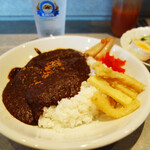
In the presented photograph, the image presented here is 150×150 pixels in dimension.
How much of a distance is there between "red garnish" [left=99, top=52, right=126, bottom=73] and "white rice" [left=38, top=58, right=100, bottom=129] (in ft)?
1.89

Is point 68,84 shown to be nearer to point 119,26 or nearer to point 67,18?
point 119,26

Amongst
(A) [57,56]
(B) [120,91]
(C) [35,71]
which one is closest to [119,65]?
(B) [120,91]

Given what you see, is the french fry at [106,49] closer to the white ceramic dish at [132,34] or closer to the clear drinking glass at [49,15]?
the white ceramic dish at [132,34]

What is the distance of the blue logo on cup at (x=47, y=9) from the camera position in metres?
2.19

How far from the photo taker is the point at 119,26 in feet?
9.38

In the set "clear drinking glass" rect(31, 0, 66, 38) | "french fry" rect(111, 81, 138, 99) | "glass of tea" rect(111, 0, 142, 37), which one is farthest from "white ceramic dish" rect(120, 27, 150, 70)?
"french fry" rect(111, 81, 138, 99)

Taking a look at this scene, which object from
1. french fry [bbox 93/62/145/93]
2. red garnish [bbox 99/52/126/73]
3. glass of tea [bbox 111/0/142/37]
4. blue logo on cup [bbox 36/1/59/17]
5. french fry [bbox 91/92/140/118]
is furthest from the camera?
glass of tea [bbox 111/0/142/37]

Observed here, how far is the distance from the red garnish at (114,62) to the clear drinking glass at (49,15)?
0.97 m

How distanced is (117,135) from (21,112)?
0.82 m

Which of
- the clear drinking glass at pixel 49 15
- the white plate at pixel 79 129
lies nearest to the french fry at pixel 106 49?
the white plate at pixel 79 129

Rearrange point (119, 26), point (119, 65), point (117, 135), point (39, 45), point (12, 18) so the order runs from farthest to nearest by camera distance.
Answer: point (12, 18) → point (119, 26) → point (39, 45) → point (119, 65) → point (117, 135)

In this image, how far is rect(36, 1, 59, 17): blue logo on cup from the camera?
2.19 meters

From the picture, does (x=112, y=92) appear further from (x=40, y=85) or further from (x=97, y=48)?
(x=97, y=48)

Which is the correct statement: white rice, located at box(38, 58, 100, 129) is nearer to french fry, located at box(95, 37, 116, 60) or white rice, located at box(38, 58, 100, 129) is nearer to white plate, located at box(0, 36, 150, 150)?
white plate, located at box(0, 36, 150, 150)
